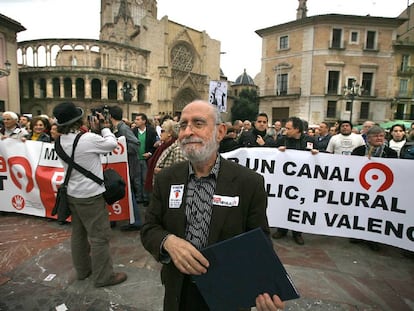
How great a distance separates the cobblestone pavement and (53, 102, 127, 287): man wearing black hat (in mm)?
204

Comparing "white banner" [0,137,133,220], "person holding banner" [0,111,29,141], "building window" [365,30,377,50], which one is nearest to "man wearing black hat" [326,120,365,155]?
"white banner" [0,137,133,220]

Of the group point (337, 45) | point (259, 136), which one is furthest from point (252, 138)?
point (337, 45)

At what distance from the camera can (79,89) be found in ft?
128

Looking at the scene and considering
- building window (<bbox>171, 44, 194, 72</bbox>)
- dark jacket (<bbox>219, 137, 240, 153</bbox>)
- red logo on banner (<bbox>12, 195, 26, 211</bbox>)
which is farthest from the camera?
building window (<bbox>171, 44, 194, 72</bbox>)

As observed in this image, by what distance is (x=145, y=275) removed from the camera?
3334mm

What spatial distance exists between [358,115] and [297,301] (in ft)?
117

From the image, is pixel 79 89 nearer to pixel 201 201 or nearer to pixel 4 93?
pixel 4 93

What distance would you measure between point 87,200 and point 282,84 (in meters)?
35.6

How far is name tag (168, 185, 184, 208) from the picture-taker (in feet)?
5.09

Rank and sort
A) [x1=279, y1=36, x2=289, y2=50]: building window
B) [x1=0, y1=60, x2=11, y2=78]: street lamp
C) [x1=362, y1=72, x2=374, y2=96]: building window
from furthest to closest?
[x1=279, y1=36, x2=289, y2=50]: building window < [x1=362, y1=72, x2=374, y2=96]: building window < [x1=0, y1=60, x2=11, y2=78]: street lamp

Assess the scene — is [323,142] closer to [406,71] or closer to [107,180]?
[107,180]

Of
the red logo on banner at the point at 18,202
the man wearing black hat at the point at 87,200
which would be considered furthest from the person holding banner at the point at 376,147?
the red logo on banner at the point at 18,202

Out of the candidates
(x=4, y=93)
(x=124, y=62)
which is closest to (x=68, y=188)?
(x=4, y=93)

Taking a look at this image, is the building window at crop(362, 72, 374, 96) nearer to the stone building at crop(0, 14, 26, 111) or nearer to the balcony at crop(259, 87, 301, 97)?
the balcony at crop(259, 87, 301, 97)
